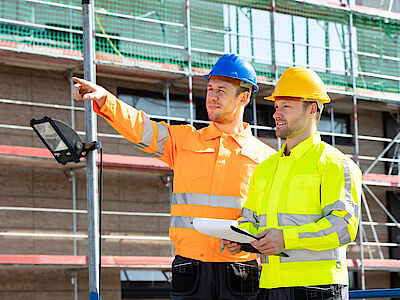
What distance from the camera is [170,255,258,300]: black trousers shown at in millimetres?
4195

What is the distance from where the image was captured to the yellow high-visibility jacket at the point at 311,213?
3465 millimetres

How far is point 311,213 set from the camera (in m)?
3.58

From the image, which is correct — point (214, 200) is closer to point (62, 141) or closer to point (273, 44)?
point (62, 141)

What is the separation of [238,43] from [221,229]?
1255 centimetres

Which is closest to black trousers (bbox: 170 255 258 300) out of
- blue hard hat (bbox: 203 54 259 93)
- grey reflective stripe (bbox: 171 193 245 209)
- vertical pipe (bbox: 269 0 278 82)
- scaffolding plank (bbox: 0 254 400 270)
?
grey reflective stripe (bbox: 171 193 245 209)

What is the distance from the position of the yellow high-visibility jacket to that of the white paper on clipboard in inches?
7.0

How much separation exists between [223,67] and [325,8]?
1257 centimetres

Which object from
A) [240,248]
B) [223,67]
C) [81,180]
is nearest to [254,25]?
[81,180]

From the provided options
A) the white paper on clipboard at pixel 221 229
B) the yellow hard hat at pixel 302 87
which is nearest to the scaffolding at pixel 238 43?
the yellow hard hat at pixel 302 87

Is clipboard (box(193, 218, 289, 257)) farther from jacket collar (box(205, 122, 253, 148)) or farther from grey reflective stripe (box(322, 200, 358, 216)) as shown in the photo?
jacket collar (box(205, 122, 253, 148))

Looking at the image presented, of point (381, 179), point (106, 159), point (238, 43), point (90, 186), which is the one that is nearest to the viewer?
point (90, 186)

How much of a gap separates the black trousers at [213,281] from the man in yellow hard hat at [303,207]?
453 mm

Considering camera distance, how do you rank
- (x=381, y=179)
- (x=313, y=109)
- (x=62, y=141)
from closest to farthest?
(x=313, y=109) < (x=62, y=141) < (x=381, y=179)

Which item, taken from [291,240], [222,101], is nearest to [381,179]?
[222,101]
